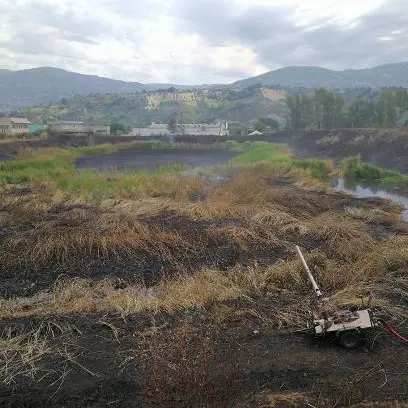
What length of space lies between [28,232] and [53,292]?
4.01 m

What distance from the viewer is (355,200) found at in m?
19.8

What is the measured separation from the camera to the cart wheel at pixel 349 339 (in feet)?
19.3

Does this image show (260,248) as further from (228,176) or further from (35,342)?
(228,176)

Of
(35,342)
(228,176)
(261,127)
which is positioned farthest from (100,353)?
(261,127)

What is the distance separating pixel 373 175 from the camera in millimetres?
30797

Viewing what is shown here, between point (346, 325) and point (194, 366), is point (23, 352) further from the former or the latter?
point (346, 325)

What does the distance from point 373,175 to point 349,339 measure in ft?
88.3

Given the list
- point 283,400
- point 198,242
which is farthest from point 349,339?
point 198,242

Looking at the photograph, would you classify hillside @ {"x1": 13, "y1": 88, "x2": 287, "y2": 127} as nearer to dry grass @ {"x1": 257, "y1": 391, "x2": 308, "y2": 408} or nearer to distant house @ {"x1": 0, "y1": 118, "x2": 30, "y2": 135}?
distant house @ {"x1": 0, "y1": 118, "x2": 30, "y2": 135}

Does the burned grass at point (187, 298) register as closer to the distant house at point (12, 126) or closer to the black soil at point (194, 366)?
the black soil at point (194, 366)

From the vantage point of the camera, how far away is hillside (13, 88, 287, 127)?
13726 centimetres

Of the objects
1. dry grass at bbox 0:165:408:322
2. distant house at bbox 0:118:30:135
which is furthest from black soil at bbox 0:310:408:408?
distant house at bbox 0:118:30:135

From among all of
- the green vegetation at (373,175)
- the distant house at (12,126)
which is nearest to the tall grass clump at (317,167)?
the green vegetation at (373,175)

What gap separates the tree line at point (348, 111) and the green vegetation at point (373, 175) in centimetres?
2489
